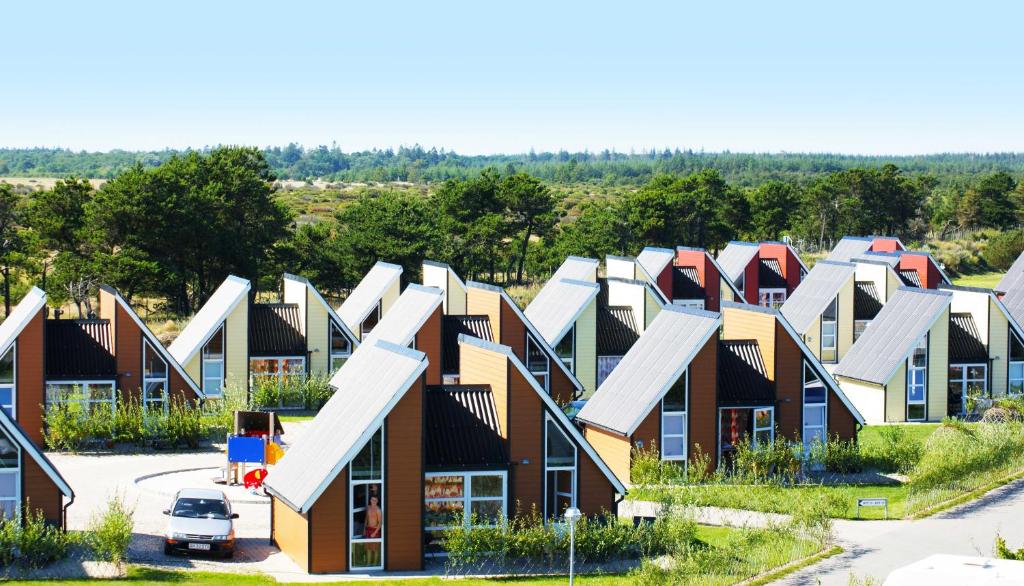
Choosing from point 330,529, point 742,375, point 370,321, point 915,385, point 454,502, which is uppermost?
point 370,321

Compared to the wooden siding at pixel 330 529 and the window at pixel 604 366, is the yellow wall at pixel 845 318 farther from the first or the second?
the wooden siding at pixel 330 529

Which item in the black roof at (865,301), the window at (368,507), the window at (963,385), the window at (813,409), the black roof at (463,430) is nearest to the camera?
the window at (368,507)

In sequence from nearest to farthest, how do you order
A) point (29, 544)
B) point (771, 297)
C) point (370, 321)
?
point (29, 544) → point (370, 321) → point (771, 297)

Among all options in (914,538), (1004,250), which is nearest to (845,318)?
(914,538)

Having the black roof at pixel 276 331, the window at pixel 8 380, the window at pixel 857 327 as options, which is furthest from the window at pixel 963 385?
the window at pixel 8 380

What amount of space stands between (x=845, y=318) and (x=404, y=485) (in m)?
29.9

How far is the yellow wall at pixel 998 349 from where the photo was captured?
4091 centimetres

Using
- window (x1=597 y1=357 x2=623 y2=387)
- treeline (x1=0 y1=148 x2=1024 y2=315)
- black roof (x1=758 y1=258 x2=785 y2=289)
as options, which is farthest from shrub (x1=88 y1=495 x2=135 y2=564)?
black roof (x1=758 y1=258 x2=785 y2=289)

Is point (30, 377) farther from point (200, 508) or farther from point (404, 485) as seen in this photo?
point (404, 485)

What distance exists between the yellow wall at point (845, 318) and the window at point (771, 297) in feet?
45.1

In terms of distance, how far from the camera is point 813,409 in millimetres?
32375

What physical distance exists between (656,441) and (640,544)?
6873 mm

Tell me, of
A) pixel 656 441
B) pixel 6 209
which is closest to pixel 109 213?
pixel 6 209

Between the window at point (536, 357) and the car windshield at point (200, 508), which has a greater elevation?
the window at point (536, 357)
